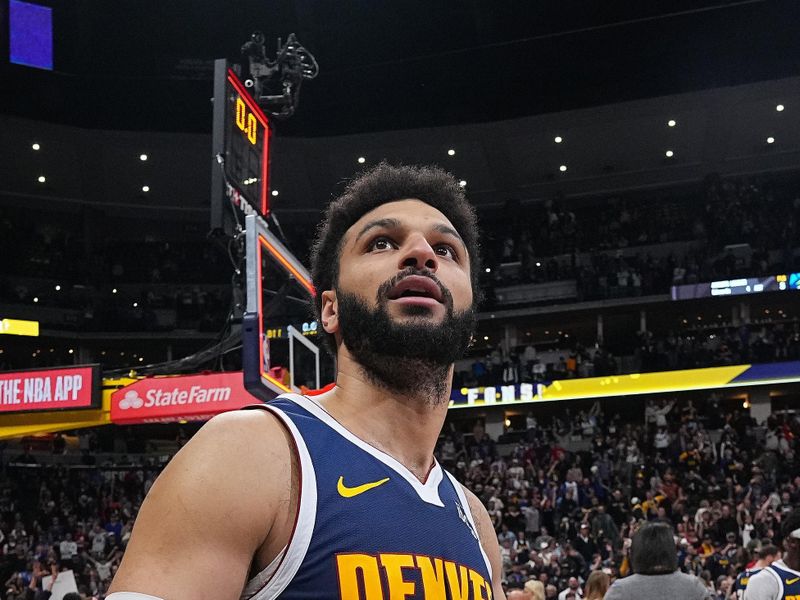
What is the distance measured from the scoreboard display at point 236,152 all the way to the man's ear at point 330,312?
320 inches

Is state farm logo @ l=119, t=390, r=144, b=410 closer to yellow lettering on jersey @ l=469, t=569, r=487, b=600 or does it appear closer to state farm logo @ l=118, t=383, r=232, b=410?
state farm logo @ l=118, t=383, r=232, b=410

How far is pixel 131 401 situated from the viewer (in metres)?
12.4

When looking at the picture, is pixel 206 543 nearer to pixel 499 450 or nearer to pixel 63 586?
pixel 63 586

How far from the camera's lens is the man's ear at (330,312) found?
2.30 m

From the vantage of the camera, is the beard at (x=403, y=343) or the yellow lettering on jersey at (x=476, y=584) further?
the beard at (x=403, y=343)

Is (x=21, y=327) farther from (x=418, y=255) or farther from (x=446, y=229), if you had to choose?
(x=418, y=255)

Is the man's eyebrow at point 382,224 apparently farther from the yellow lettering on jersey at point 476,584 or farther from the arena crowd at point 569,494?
the arena crowd at point 569,494

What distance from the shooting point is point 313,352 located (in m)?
11.4

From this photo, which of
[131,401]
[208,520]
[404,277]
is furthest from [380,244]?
[131,401]

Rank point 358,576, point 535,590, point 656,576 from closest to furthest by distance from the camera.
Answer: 1. point 358,576
2. point 656,576
3. point 535,590

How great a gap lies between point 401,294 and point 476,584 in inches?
24.3

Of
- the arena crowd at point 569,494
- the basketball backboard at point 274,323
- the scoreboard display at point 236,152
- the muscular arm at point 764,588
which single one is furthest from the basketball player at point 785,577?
the arena crowd at point 569,494

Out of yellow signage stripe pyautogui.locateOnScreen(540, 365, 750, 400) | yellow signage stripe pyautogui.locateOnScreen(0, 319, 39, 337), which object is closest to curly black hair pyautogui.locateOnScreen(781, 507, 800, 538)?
yellow signage stripe pyautogui.locateOnScreen(540, 365, 750, 400)

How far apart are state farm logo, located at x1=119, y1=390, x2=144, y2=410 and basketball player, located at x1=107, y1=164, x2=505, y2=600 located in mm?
10403
